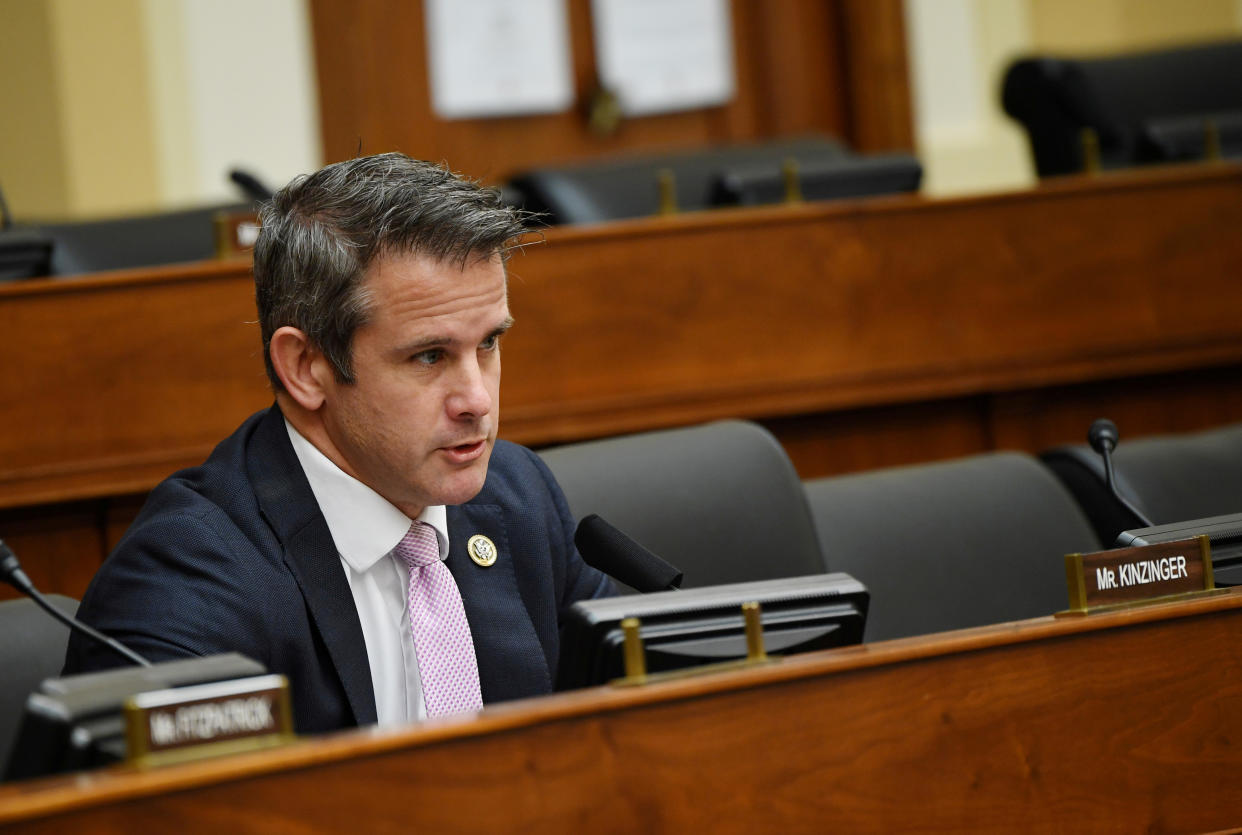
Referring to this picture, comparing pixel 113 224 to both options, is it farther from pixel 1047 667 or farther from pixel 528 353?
pixel 1047 667

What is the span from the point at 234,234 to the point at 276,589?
1.25 metres

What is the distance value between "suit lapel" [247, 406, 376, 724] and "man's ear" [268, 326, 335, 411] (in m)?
0.06

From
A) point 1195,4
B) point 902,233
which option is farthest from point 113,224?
point 1195,4

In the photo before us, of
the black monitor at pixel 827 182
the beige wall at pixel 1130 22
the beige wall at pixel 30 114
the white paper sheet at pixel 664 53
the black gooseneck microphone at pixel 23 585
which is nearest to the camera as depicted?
the black gooseneck microphone at pixel 23 585

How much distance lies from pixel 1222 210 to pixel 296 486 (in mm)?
2102

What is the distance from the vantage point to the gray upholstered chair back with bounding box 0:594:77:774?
1.55 metres

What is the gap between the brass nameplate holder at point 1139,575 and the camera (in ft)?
4.26

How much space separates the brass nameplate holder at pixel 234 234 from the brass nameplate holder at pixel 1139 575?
A: 164 cm

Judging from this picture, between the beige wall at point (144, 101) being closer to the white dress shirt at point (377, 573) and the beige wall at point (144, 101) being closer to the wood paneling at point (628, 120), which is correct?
the wood paneling at point (628, 120)

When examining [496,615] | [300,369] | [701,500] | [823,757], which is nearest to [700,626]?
[823,757]

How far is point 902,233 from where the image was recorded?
289cm

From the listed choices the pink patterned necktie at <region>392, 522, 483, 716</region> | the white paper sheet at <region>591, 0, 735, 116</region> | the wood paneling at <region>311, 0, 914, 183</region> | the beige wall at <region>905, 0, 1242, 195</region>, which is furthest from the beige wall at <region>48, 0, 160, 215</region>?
the pink patterned necktie at <region>392, 522, 483, 716</region>

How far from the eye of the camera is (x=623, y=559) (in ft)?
5.01

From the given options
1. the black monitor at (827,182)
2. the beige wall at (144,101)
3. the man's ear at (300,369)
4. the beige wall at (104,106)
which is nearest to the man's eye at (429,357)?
the man's ear at (300,369)
